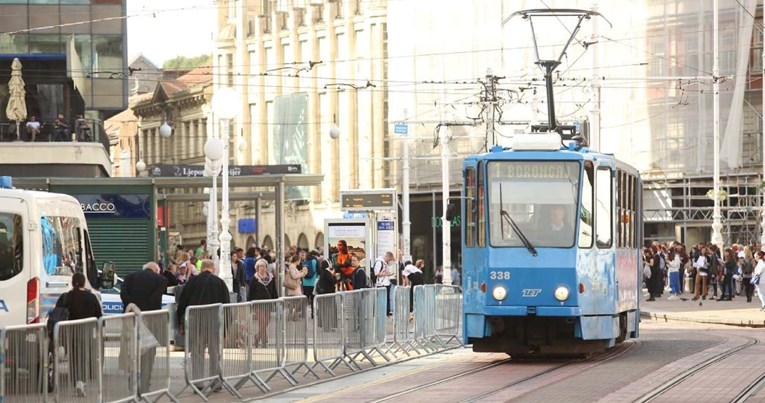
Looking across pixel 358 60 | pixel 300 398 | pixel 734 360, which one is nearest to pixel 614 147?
pixel 358 60

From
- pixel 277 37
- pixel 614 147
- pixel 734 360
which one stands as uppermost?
pixel 277 37

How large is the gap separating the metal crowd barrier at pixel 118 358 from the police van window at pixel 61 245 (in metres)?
4.55

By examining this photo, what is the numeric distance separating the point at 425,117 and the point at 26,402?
2613 inches

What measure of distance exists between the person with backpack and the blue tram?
2562 cm

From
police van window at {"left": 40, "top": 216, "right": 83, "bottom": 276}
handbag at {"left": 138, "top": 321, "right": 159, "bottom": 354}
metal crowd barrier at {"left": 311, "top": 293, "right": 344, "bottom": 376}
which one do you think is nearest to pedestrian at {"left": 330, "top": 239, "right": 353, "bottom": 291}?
metal crowd barrier at {"left": 311, "top": 293, "right": 344, "bottom": 376}

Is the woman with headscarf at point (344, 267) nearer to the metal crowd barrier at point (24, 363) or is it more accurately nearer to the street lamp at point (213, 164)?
the street lamp at point (213, 164)

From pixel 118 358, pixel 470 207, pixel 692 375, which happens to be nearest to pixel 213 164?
pixel 470 207

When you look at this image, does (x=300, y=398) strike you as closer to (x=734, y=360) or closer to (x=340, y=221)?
(x=734, y=360)

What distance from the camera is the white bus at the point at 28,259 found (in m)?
22.2

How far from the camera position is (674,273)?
178 feet

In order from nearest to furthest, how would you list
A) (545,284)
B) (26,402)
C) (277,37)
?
(26,402)
(545,284)
(277,37)

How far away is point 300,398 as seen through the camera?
21.1 m

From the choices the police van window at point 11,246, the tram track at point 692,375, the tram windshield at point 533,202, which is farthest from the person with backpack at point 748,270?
the police van window at point 11,246

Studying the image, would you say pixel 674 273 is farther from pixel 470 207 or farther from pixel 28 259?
pixel 28 259
